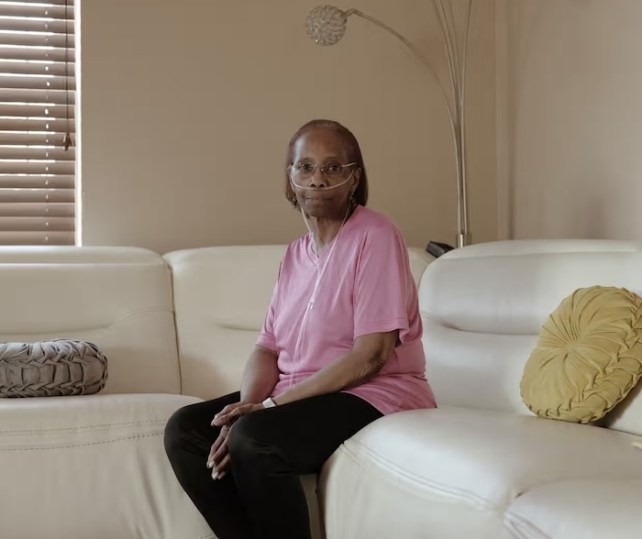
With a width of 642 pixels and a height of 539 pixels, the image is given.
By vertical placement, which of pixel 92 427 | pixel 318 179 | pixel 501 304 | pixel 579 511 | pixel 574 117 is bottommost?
pixel 92 427

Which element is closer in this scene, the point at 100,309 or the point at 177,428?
the point at 177,428

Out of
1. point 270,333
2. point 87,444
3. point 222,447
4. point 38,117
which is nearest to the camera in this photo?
point 222,447

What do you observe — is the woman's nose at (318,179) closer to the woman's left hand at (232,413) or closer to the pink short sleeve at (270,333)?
the pink short sleeve at (270,333)

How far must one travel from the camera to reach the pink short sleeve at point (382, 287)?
192cm

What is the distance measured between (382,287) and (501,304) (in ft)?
1.97

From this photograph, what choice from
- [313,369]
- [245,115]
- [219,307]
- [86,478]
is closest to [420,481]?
[313,369]

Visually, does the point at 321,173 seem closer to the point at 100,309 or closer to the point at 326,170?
the point at 326,170

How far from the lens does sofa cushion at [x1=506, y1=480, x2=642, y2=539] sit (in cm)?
111

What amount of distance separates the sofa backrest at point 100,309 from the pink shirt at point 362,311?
27.8 inches

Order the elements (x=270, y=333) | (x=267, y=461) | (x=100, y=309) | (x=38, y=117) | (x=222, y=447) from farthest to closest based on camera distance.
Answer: (x=38, y=117) < (x=100, y=309) < (x=270, y=333) < (x=222, y=447) < (x=267, y=461)

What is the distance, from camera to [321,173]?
206 cm

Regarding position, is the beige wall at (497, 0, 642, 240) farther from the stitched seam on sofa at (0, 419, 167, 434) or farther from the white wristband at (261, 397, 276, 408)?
the stitched seam on sofa at (0, 419, 167, 434)

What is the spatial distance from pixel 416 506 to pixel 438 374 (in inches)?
37.6

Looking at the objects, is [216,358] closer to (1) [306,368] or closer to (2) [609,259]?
(1) [306,368]
